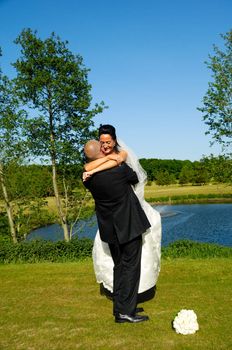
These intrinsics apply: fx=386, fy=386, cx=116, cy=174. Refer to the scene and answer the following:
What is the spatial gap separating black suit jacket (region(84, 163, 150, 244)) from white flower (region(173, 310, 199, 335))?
136 cm

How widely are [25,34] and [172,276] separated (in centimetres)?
1576

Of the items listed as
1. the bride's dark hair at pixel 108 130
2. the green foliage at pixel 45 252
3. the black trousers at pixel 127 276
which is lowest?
the green foliage at pixel 45 252

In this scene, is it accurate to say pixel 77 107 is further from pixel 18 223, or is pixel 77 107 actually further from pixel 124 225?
pixel 124 225

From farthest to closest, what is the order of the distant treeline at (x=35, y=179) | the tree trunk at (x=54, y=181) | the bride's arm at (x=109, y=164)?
1. the distant treeline at (x=35, y=179)
2. the tree trunk at (x=54, y=181)
3. the bride's arm at (x=109, y=164)

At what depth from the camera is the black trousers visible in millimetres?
6020

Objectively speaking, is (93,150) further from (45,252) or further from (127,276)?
(45,252)

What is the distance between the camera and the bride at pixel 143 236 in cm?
590

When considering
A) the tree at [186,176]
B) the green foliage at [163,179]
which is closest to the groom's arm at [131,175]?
the tree at [186,176]

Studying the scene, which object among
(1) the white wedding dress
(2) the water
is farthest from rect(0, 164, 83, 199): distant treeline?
(1) the white wedding dress

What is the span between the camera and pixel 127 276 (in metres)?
6.08

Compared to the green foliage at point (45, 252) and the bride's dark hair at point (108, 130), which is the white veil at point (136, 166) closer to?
the bride's dark hair at point (108, 130)

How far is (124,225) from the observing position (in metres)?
5.98

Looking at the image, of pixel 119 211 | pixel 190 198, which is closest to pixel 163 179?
pixel 190 198

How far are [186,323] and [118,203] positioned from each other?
1.97 meters
